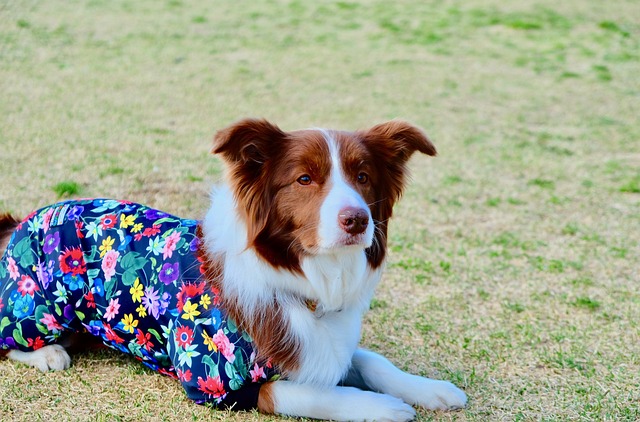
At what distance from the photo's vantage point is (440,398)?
11.2 ft

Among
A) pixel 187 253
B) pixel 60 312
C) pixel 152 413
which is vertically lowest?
pixel 152 413

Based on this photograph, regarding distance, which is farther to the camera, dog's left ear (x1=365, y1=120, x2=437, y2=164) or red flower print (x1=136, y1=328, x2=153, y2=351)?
red flower print (x1=136, y1=328, x2=153, y2=351)

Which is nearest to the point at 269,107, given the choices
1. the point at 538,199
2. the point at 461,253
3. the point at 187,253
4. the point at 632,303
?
the point at 538,199

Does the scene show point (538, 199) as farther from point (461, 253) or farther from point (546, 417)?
point (546, 417)

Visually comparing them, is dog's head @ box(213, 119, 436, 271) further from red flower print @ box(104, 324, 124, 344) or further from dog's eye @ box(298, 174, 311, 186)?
red flower print @ box(104, 324, 124, 344)

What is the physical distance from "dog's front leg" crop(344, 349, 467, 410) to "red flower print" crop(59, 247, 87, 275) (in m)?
1.29

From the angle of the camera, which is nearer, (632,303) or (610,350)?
(610,350)

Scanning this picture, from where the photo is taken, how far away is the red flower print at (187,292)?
332cm

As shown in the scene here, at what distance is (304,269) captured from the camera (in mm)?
3189

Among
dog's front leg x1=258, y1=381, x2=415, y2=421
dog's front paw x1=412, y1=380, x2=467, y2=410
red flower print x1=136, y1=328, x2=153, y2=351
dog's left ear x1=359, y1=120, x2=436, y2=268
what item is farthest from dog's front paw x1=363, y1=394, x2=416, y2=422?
red flower print x1=136, y1=328, x2=153, y2=351

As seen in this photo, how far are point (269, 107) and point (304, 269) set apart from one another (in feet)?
21.7

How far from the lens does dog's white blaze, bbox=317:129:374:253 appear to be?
2971 mm

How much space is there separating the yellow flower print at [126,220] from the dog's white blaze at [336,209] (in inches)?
39.7

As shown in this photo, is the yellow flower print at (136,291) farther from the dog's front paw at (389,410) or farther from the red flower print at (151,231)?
the dog's front paw at (389,410)
